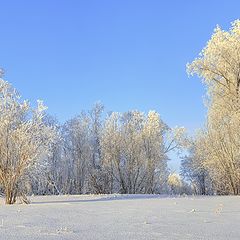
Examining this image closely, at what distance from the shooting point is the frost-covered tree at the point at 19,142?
1786 centimetres

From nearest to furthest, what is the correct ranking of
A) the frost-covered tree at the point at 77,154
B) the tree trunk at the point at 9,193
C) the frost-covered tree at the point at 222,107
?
the tree trunk at the point at 9,193 → the frost-covered tree at the point at 222,107 → the frost-covered tree at the point at 77,154

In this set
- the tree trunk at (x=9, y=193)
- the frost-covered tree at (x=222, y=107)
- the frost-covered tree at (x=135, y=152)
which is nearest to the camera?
the tree trunk at (x=9, y=193)

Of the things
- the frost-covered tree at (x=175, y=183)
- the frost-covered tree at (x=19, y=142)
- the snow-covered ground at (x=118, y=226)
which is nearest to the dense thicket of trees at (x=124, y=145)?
the frost-covered tree at (x=19, y=142)

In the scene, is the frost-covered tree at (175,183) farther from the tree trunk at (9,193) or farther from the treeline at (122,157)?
the tree trunk at (9,193)

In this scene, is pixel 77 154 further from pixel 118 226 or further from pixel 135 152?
pixel 118 226

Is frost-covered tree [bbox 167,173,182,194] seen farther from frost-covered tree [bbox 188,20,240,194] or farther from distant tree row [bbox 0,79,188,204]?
frost-covered tree [bbox 188,20,240,194]

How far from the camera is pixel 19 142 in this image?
1803 centimetres

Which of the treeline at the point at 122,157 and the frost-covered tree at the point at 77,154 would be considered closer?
the treeline at the point at 122,157

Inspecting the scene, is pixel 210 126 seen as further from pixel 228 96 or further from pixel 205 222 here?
pixel 205 222

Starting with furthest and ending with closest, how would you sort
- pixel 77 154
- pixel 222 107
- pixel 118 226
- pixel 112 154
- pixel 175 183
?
pixel 175 183 < pixel 77 154 < pixel 112 154 < pixel 222 107 < pixel 118 226

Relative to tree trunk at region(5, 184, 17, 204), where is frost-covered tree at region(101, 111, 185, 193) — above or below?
above

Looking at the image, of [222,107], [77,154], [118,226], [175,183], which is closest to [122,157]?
[77,154]

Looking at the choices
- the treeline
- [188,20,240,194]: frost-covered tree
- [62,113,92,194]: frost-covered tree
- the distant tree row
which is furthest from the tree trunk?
[62,113,92,194]: frost-covered tree

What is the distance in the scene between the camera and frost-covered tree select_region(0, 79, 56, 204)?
17859mm
